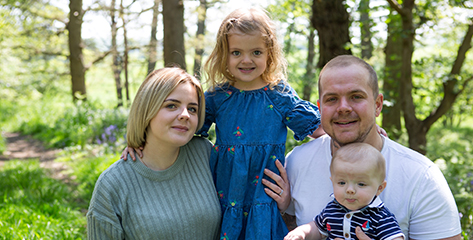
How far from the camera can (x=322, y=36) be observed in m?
4.71

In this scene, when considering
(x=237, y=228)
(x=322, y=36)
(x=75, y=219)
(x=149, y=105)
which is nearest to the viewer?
(x=149, y=105)

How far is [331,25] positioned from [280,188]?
2.91 meters

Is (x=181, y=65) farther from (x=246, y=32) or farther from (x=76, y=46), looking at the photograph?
(x=76, y=46)

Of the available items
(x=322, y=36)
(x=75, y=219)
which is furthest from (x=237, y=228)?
(x=322, y=36)

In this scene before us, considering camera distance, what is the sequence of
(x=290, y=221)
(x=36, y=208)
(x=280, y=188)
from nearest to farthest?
(x=280, y=188), (x=290, y=221), (x=36, y=208)

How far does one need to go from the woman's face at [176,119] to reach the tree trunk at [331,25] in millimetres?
2914

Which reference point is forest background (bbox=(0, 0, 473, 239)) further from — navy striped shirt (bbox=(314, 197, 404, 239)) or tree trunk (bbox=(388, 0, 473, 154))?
navy striped shirt (bbox=(314, 197, 404, 239))

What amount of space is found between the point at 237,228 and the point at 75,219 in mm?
2864

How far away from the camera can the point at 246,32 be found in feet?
8.10

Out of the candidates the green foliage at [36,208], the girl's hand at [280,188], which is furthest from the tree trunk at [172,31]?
the girl's hand at [280,188]

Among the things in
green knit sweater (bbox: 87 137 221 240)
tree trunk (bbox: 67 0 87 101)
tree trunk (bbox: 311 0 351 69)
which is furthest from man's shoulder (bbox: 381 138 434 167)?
tree trunk (bbox: 67 0 87 101)

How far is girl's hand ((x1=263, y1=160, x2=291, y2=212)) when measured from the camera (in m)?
2.43

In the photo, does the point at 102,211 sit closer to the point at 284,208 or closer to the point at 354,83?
the point at 284,208

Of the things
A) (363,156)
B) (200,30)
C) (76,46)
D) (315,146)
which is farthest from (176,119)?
(200,30)
